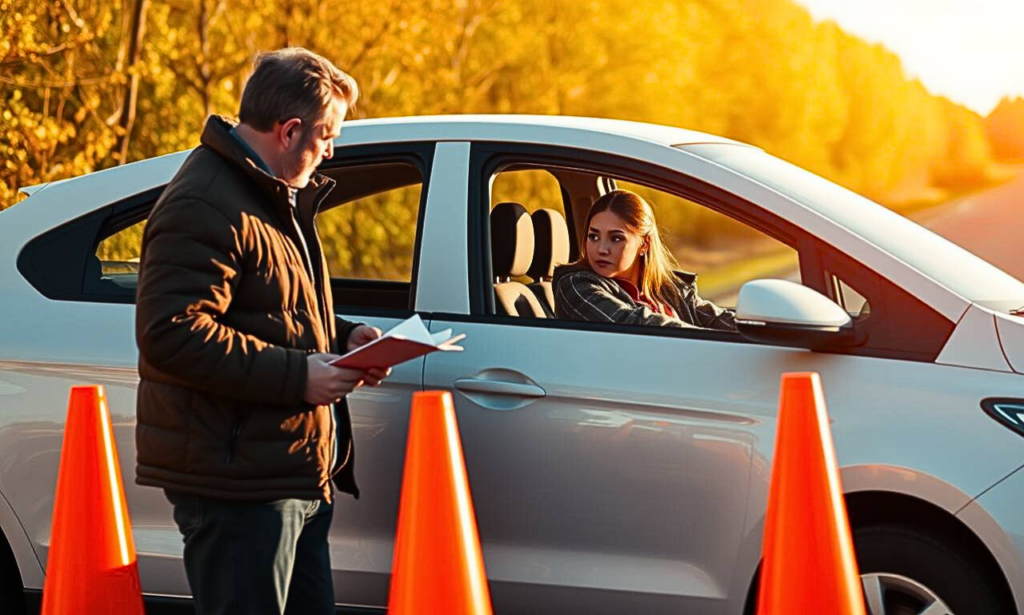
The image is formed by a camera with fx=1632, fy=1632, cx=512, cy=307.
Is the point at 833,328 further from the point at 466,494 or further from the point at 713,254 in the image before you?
the point at 713,254

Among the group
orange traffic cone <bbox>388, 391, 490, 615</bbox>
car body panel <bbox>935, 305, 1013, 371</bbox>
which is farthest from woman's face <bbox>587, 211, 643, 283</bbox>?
orange traffic cone <bbox>388, 391, 490, 615</bbox>

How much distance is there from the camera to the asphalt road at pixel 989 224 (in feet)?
136

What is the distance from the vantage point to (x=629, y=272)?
17.0 ft

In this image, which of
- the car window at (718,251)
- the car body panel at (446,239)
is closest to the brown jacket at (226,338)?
the car body panel at (446,239)

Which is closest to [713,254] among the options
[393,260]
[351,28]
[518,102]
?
[518,102]

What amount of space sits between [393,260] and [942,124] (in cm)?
8168

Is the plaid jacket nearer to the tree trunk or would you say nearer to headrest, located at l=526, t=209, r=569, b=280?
headrest, located at l=526, t=209, r=569, b=280

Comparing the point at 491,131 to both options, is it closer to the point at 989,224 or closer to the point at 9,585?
the point at 9,585

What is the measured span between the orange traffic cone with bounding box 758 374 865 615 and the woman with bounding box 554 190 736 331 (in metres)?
1.47

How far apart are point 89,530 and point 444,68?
2232cm

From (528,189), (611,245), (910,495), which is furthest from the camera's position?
(528,189)

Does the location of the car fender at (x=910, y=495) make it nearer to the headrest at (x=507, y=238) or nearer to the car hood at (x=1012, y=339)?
the car hood at (x=1012, y=339)

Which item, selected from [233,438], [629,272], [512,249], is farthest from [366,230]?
[233,438]

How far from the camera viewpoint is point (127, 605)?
3666mm
